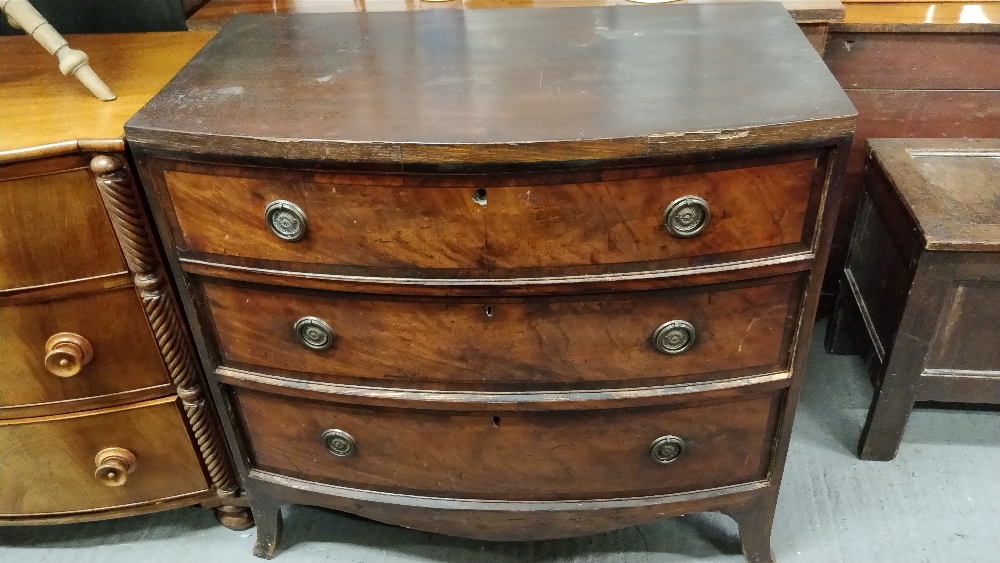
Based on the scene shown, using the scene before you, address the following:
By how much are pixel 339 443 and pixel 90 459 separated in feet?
1.62

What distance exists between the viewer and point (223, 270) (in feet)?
3.36

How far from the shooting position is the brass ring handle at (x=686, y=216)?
91 centimetres

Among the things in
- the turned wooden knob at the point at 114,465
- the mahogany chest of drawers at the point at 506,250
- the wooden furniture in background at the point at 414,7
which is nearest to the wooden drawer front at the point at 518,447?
the mahogany chest of drawers at the point at 506,250

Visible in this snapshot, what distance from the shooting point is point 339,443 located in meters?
1.22

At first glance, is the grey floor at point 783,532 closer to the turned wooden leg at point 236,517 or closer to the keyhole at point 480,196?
the turned wooden leg at point 236,517

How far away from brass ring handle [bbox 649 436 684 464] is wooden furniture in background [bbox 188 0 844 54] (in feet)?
2.53

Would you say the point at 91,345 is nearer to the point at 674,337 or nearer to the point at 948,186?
the point at 674,337

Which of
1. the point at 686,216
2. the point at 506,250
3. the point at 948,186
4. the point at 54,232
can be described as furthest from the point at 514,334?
the point at 948,186

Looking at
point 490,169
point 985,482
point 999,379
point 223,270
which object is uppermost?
point 490,169

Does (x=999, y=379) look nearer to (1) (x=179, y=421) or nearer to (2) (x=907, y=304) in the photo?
(2) (x=907, y=304)

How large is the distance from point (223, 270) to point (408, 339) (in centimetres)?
28

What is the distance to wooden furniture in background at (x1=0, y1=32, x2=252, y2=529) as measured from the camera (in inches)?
40.1

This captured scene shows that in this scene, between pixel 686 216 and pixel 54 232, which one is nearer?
pixel 686 216

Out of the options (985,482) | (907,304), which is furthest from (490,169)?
(985,482)
